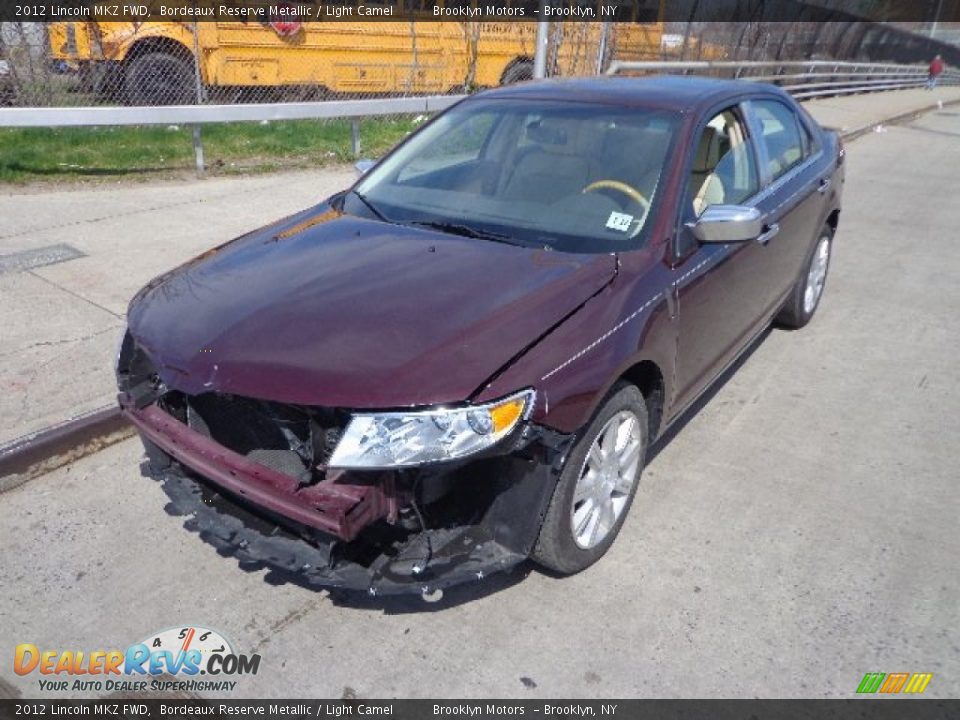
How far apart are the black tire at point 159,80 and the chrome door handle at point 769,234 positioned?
8.66 metres

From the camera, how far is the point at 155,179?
822 centimetres

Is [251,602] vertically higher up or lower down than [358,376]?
lower down

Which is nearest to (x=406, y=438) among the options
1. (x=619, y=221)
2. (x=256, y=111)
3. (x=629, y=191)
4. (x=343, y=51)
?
(x=619, y=221)

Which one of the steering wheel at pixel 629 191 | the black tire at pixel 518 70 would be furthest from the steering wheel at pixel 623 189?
the black tire at pixel 518 70

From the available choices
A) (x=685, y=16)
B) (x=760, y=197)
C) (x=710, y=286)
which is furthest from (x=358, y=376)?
(x=685, y=16)

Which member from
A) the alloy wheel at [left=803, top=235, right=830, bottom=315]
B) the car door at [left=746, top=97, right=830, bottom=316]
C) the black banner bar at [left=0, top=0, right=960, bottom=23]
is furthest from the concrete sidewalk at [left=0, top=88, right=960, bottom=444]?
the alloy wheel at [left=803, top=235, right=830, bottom=315]

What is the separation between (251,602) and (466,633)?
0.77m

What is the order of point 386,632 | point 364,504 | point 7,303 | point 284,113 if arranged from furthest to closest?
point 284,113 → point 7,303 → point 386,632 → point 364,504

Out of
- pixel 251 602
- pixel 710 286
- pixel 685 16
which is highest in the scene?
pixel 685 16

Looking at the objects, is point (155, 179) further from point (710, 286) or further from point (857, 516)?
point (857, 516)

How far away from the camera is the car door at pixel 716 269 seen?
10.5 ft

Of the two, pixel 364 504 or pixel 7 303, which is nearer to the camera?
pixel 364 504

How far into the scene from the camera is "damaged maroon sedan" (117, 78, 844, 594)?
2.31 m

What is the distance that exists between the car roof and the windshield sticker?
0.69 m
